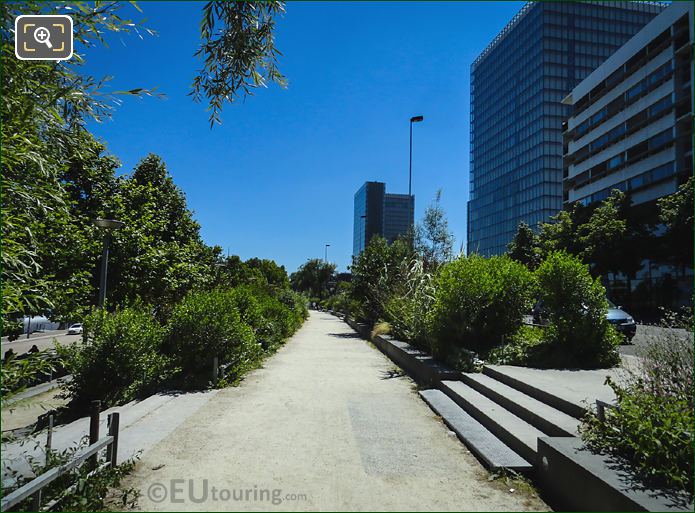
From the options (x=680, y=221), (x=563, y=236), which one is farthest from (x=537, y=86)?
(x=680, y=221)

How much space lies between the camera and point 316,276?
71812 mm

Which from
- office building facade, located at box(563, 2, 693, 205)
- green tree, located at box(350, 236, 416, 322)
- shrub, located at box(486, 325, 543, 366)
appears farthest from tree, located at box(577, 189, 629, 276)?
shrub, located at box(486, 325, 543, 366)

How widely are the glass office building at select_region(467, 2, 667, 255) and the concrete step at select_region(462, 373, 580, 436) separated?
75.3 meters

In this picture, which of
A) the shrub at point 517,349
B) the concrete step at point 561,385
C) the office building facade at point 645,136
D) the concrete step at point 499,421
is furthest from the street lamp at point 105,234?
the office building facade at point 645,136

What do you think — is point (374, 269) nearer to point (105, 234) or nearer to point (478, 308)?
point (478, 308)

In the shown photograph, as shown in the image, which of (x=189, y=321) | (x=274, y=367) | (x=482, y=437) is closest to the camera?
(x=482, y=437)

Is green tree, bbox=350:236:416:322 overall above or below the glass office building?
below

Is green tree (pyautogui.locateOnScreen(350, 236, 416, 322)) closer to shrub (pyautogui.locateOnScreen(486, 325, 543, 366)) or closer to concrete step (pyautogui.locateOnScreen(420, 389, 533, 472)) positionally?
shrub (pyautogui.locateOnScreen(486, 325, 543, 366))

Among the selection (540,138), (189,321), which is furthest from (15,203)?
(540,138)

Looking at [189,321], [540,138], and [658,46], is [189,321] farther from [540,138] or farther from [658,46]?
[540,138]

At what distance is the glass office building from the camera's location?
74.9 metres

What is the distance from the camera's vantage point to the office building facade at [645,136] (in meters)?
35.1

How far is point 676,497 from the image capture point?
2988 mm

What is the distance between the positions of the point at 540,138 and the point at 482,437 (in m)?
82.1
